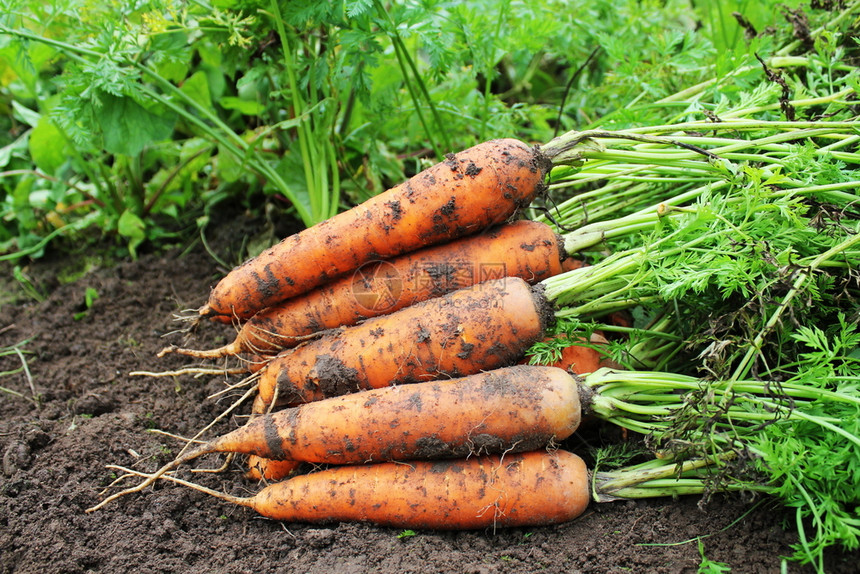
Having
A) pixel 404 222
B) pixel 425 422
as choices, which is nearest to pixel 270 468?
pixel 425 422

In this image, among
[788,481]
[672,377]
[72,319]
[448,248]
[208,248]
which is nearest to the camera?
[788,481]

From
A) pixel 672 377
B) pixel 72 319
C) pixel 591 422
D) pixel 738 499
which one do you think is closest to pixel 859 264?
pixel 672 377

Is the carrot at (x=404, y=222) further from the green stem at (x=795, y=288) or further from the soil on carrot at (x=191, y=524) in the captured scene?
the green stem at (x=795, y=288)

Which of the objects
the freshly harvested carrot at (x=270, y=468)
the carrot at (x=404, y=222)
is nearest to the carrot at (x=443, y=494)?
the freshly harvested carrot at (x=270, y=468)

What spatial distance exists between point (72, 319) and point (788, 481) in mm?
3130

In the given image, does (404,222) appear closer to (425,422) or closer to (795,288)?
(425,422)

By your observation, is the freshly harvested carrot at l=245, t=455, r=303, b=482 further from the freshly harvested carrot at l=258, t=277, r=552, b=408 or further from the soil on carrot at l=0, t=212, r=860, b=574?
the freshly harvested carrot at l=258, t=277, r=552, b=408

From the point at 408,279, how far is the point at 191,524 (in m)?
1.12

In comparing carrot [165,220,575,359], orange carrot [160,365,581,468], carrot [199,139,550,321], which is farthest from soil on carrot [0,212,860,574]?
carrot [199,139,550,321]

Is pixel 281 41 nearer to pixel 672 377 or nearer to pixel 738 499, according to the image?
pixel 672 377

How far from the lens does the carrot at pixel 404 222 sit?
215cm

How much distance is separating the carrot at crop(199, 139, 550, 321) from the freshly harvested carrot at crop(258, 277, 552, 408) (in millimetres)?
243

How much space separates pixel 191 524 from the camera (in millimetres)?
1941

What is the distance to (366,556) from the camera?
1.77 meters
